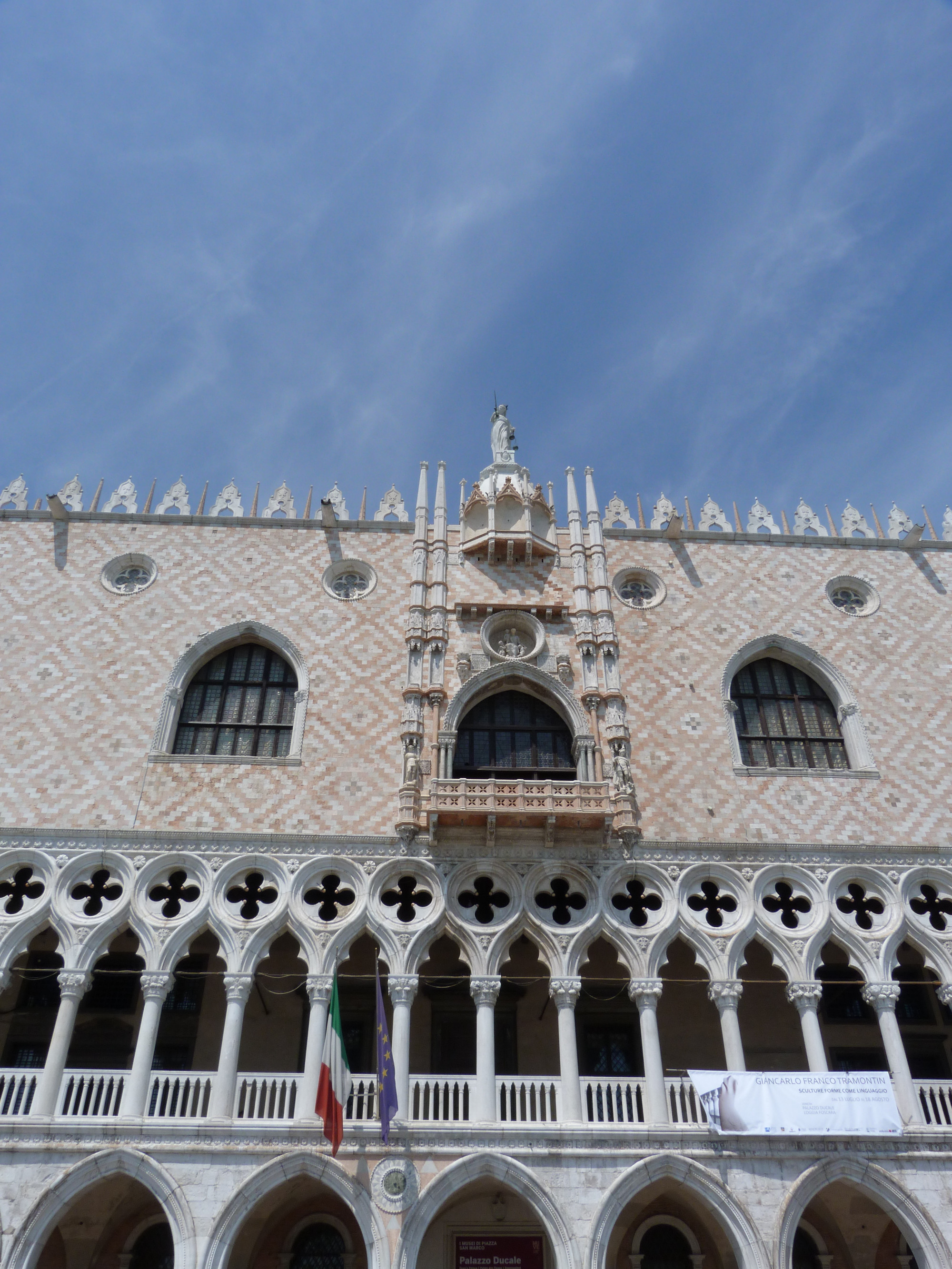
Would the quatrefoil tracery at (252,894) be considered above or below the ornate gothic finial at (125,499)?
below

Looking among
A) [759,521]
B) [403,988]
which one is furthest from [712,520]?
[403,988]

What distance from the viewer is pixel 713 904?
17.3 metres

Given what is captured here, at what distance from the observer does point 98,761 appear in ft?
59.7

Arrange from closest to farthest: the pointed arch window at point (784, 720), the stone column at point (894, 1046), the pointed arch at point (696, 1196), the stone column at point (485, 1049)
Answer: the pointed arch at point (696, 1196), the stone column at point (485, 1049), the stone column at point (894, 1046), the pointed arch window at point (784, 720)

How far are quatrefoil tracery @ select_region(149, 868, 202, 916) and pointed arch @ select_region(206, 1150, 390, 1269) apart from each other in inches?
179

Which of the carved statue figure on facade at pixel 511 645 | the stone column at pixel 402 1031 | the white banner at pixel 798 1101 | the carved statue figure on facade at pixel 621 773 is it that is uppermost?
the carved statue figure on facade at pixel 511 645

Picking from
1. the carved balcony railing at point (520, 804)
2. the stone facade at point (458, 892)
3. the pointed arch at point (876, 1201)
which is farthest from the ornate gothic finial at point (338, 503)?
the pointed arch at point (876, 1201)

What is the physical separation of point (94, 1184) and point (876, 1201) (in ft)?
39.7

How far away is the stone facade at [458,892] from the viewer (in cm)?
1483

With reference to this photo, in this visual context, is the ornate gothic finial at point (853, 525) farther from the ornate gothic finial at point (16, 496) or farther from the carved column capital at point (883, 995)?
the ornate gothic finial at point (16, 496)

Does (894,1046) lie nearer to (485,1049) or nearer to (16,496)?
(485,1049)

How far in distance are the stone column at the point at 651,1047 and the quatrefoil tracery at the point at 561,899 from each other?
158 cm

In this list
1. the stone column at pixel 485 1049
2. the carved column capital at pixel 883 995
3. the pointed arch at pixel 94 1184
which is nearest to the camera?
the pointed arch at pixel 94 1184

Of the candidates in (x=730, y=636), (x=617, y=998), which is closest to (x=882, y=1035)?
(x=617, y=998)
